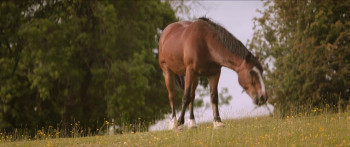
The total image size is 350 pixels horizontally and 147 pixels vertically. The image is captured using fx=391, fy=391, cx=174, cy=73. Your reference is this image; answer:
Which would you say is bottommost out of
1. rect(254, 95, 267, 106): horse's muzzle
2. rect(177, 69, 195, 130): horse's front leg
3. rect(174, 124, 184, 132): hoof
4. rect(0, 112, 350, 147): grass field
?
rect(0, 112, 350, 147): grass field

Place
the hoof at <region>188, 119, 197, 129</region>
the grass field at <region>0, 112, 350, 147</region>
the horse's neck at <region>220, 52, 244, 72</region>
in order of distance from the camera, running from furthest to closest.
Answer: the hoof at <region>188, 119, 197, 129</region>, the horse's neck at <region>220, 52, 244, 72</region>, the grass field at <region>0, 112, 350, 147</region>

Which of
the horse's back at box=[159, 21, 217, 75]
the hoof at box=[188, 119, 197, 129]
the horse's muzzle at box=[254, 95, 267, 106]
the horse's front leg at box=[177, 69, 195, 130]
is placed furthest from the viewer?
the hoof at box=[188, 119, 197, 129]

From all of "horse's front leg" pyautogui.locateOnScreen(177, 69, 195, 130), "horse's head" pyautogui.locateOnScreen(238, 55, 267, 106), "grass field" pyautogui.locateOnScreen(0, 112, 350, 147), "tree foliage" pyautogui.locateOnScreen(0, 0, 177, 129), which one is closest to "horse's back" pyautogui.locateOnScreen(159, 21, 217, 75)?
"horse's front leg" pyautogui.locateOnScreen(177, 69, 195, 130)

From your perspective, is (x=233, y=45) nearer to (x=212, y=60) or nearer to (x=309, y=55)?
(x=212, y=60)

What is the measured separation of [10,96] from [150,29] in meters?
7.34

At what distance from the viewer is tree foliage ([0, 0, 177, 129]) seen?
16955 millimetres

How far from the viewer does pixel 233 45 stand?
973cm

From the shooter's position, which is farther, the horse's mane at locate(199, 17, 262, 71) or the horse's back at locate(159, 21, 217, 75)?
the horse's back at locate(159, 21, 217, 75)

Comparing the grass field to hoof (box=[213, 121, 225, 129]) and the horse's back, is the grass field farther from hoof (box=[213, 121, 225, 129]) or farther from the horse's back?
the horse's back

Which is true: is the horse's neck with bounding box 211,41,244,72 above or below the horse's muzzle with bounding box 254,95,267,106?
above

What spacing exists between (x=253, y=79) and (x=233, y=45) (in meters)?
1.04

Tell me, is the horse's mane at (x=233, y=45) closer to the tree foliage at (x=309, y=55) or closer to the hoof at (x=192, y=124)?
the hoof at (x=192, y=124)

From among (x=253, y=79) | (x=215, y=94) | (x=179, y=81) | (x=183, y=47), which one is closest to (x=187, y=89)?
(x=215, y=94)

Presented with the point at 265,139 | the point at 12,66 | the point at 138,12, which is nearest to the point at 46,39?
the point at 12,66
